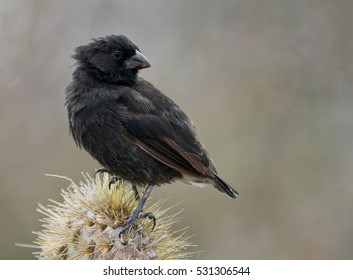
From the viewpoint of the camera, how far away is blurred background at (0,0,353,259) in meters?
8.85

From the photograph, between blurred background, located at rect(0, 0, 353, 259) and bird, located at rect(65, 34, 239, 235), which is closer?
bird, located at rect(65, 34, 239, 235)

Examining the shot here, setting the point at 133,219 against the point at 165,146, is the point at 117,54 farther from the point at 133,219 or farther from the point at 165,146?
the point at 133,219

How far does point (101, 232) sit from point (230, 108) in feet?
18.7

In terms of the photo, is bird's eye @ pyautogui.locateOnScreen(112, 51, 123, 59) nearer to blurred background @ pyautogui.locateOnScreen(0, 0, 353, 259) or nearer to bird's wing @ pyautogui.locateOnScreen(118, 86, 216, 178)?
bird's wing @ pyautogui.locateOnScreen(118, 86, 216, 178)

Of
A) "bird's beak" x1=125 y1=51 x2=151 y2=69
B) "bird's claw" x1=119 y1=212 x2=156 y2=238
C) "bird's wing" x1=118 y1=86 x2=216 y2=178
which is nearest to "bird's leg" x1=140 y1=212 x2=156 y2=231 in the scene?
"bird's claw" x1=119 y1=212 x2=156 y2=238

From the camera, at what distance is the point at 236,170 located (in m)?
9.13

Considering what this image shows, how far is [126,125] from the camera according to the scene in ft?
18.7

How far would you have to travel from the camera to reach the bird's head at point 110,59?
5855 mm

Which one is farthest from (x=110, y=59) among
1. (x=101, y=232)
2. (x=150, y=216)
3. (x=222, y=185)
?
(x=101, y=232)

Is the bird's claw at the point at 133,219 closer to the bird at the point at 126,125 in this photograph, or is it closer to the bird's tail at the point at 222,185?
the bird at the point at 126,125

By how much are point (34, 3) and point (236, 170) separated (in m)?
3.48

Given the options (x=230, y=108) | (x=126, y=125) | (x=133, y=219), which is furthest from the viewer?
(x=230, y=108)

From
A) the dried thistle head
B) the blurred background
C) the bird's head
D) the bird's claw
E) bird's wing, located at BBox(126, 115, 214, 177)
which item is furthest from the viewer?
the blurred background
